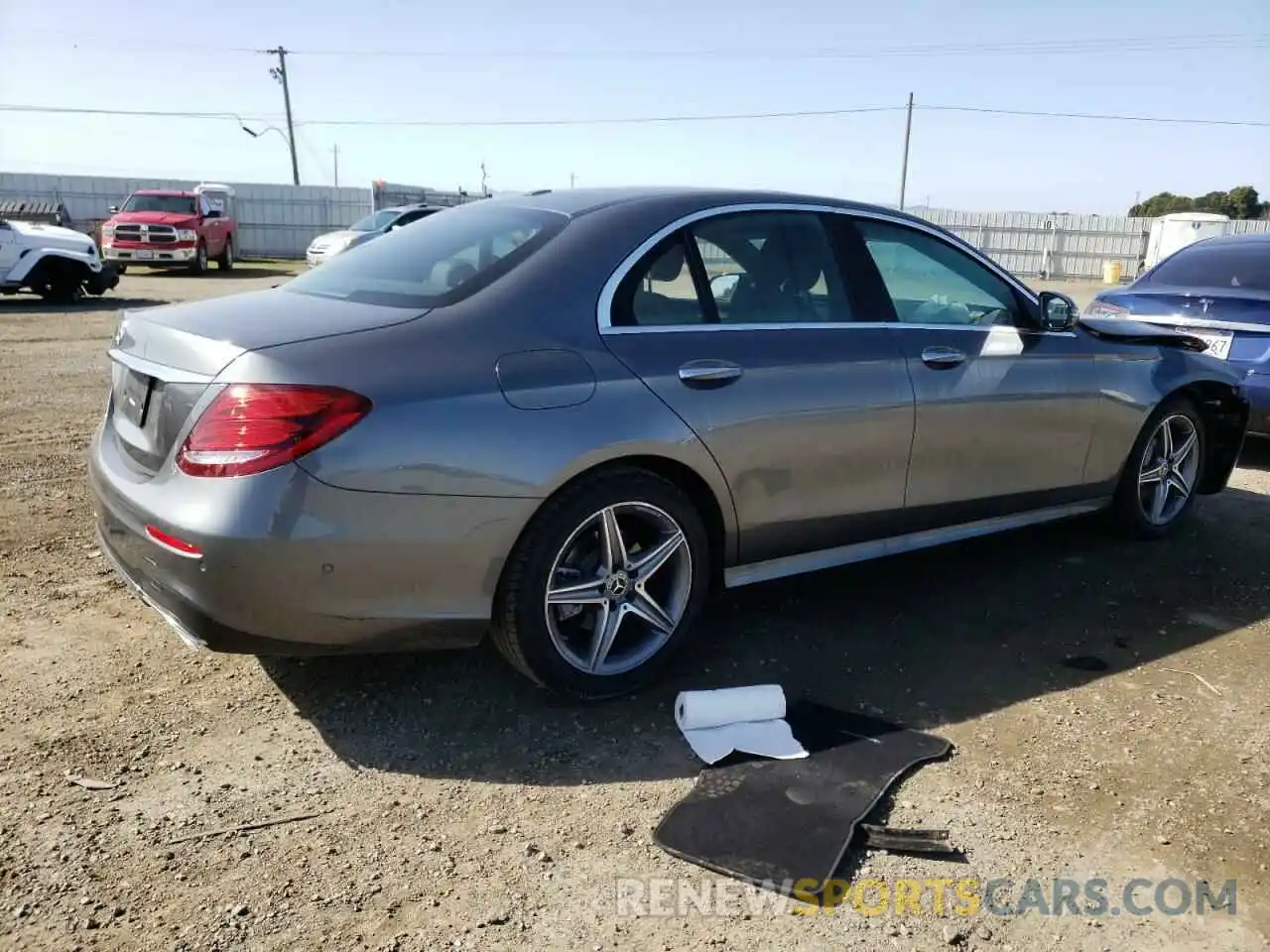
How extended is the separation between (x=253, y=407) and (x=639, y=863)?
155 cm

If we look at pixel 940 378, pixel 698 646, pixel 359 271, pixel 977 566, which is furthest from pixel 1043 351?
pixel 359 271

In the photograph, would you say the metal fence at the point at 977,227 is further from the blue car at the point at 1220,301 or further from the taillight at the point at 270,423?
the taillight at the point at 270,423

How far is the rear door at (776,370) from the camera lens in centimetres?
346

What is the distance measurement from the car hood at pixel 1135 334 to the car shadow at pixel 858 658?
3.32 feet

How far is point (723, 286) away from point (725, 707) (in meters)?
1.44

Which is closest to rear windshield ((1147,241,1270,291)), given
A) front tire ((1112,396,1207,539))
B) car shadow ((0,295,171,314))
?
front tire ((1112,396,1207,539))

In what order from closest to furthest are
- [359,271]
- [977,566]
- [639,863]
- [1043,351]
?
[639,863]
[359,271]
[1043,351]
[977,566]

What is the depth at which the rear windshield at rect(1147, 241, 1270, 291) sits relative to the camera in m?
6.90

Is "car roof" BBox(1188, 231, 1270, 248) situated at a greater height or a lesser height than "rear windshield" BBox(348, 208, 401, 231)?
greater

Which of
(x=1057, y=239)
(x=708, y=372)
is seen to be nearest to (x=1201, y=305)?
(x=708, y=372)

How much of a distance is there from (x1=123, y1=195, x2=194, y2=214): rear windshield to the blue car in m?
21.8

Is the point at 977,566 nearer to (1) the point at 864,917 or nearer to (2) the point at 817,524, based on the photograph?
(2) the point at 817,524

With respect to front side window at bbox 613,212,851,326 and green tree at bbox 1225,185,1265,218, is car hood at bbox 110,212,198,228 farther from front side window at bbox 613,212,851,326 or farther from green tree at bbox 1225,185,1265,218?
green tree at bbox 1225,185,1265,218

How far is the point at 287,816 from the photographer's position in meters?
2.80
